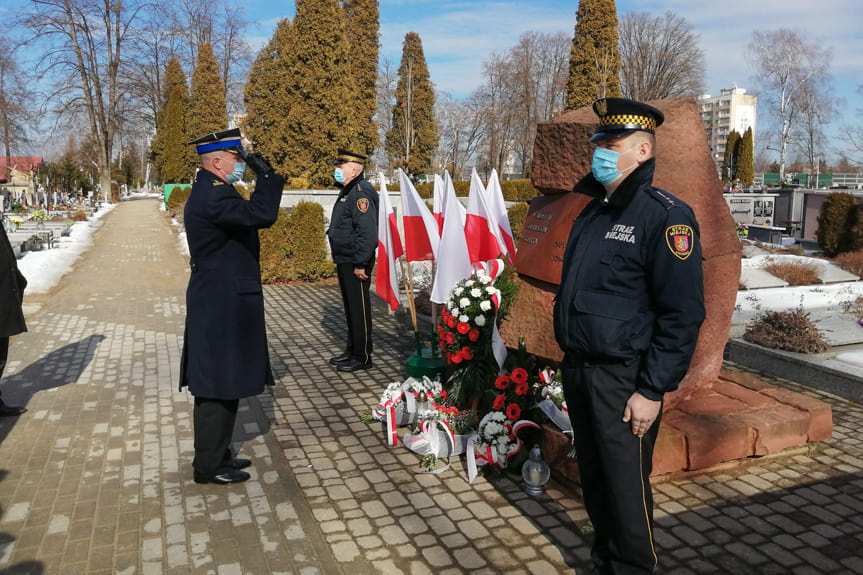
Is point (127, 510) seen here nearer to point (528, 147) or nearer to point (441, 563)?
point (441, 563)

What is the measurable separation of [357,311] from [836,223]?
1321cm

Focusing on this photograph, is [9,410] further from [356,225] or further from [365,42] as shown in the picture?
[365,42]

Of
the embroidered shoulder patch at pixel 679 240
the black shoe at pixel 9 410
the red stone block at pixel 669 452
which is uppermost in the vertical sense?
the embroidered shoulder patch at pixel 679 240

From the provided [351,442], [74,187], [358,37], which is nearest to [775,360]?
[351,442]

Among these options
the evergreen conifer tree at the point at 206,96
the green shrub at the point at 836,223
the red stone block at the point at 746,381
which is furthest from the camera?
the evergreen conifer tree at the point at 206,96

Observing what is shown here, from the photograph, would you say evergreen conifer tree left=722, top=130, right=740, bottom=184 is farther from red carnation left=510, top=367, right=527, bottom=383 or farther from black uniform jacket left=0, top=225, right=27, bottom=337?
black uniform jacket left=0, top=225, right=27, bottom=337

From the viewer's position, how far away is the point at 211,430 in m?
3.91

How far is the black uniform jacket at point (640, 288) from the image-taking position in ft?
7.87

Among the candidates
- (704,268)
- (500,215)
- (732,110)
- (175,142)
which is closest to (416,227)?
(500,215)

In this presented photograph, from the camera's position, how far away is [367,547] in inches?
129

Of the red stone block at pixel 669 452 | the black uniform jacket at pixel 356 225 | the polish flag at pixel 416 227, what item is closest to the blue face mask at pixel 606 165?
the red stone block at pixel 669 452

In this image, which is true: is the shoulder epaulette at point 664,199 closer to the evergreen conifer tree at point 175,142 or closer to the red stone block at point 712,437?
the red stone block at point 712,437

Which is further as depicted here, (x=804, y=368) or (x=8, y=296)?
(x=804, y=368)

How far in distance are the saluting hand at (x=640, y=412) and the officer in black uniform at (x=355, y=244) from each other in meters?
4.05
